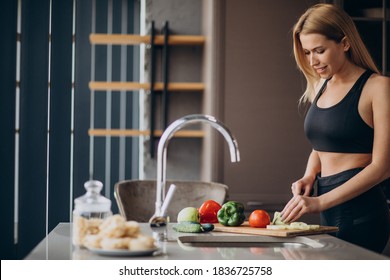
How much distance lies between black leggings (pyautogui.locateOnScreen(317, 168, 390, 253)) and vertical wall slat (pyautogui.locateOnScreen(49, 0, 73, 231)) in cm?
105

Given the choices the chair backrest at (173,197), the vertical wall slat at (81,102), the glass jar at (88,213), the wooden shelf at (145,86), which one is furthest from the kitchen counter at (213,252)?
the wooden shelf at (145,86)

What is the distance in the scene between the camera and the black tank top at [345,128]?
173 centimetres

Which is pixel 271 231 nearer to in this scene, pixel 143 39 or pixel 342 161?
pixel 342 161

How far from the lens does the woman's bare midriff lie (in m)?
1.74

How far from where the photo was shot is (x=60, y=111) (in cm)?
261

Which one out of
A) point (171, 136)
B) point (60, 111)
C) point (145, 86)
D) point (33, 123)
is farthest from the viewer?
point (145, 86)

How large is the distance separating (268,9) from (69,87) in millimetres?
894

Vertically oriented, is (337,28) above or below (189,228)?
above

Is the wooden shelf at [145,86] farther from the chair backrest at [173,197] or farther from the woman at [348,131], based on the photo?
the woman at [348,131]

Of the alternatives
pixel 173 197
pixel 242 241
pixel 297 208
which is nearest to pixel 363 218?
pixel 297 208

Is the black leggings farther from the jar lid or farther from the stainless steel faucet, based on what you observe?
the jar lid

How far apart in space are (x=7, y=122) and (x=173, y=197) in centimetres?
Result: 71

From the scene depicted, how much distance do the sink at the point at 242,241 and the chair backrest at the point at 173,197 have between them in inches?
27.6

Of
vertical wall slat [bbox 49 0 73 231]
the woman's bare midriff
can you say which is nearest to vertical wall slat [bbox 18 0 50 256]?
vertical wall slat [bbox 49 0 73 231]
